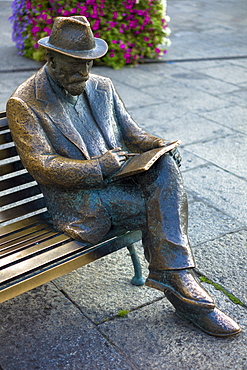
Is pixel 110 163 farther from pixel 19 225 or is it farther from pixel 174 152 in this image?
pixel 19 225

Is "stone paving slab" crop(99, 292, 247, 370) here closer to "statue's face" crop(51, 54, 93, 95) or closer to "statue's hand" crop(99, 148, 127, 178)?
"statue's hand" crop(99, 148, 127, 178)

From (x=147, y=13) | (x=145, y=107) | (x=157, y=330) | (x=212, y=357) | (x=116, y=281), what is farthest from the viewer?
(x=147, y=13)

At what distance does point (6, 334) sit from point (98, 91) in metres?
1.46

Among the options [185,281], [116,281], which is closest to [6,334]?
[116,281]

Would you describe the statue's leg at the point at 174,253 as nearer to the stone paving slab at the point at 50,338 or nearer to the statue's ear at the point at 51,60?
the stone paving slab at the point at 50,338

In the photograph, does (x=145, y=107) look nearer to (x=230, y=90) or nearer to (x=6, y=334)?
(x=230, y=90)

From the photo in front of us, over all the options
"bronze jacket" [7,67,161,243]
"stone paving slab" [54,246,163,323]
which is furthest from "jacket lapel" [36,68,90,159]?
"stone paving slab" [54,246,163,323]

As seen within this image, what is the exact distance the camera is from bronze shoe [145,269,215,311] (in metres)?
2.71

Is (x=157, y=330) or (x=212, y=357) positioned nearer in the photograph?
(x=212, y=357)

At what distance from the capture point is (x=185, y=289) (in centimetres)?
271

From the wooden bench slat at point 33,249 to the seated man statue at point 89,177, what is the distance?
6 centimetres

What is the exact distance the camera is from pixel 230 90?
7.02 metres

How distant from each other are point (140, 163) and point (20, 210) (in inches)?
35.3

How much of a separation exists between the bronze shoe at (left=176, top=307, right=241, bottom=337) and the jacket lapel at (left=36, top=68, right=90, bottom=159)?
3.50 ft
